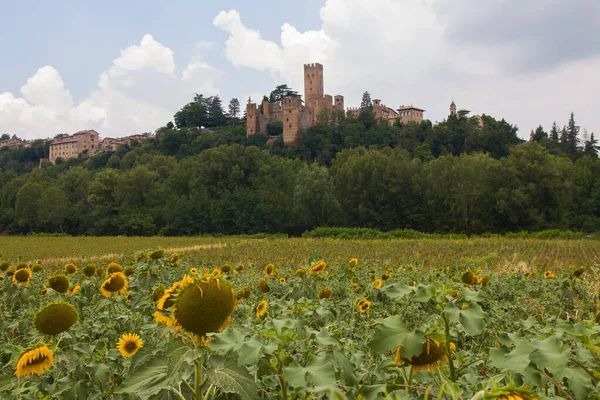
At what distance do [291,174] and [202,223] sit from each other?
39.6 feet

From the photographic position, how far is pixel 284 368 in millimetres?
1343

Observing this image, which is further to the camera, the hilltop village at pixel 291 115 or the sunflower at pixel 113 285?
the hilltop village at pixel 291 115

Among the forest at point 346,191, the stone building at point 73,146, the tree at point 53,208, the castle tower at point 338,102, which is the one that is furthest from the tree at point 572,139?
the stone building at point 73,146

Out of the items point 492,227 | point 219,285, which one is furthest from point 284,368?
point 492,227

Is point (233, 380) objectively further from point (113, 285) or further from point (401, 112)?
point (401, 112)

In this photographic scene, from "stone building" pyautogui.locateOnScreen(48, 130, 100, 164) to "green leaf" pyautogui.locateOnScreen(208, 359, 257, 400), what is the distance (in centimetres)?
13396

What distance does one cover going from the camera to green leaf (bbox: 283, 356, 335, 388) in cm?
123

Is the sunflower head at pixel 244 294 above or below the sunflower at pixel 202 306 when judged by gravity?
below

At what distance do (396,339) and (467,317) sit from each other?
24cm

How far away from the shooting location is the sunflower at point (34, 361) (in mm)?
2246

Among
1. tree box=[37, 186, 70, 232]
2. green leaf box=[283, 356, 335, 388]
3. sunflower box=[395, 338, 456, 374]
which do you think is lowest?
tree box=[37, 186, 70, 232]

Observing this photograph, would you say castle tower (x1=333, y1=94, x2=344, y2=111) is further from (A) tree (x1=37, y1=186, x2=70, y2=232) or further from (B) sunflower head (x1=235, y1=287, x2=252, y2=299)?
(B) sunflower head (x1=235, y1=287, x2=252, y2=299)

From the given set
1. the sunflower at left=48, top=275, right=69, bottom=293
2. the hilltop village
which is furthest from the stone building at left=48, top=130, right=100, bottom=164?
the sunflower at left=48, top=275, right=69, bottom=293

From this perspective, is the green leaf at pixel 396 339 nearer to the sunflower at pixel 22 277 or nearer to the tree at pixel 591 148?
the sunflower at pixel 22 277
